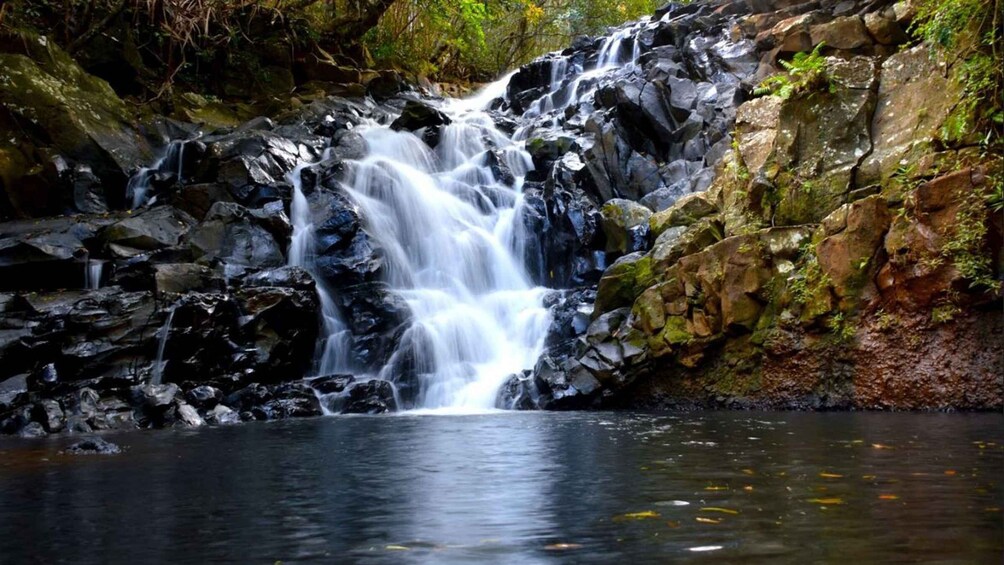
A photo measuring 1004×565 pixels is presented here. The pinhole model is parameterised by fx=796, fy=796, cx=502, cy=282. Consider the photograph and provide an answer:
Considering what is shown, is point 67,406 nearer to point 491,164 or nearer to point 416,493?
point 416,493

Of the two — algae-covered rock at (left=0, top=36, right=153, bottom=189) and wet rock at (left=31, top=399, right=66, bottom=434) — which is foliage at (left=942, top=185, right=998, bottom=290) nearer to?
wet rock at (left=31, top=399, right=66, bottom=434)

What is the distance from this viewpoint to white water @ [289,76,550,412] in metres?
12.9

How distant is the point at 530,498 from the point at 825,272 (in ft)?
22.4

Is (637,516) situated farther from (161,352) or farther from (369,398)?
(161,352)

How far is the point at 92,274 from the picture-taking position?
1285 centimetres

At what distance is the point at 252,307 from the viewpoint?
1238 cm

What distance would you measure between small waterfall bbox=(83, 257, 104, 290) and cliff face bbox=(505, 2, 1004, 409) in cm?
702

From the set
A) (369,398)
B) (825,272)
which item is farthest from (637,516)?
(369,398)

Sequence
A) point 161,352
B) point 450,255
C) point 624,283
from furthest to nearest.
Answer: point 450,255
point 624,283
point 161,352

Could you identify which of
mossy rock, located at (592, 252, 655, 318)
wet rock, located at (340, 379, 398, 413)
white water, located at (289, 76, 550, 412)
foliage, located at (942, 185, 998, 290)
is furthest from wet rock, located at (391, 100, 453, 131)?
foliage, located at (942, 185, 998, 290)

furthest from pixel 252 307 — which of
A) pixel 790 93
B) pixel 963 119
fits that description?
pixel 963 119

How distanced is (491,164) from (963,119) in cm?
1052

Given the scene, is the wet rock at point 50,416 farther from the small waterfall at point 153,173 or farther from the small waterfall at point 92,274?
the small waterfall at point 153,173

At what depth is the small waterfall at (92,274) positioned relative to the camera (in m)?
12.8
